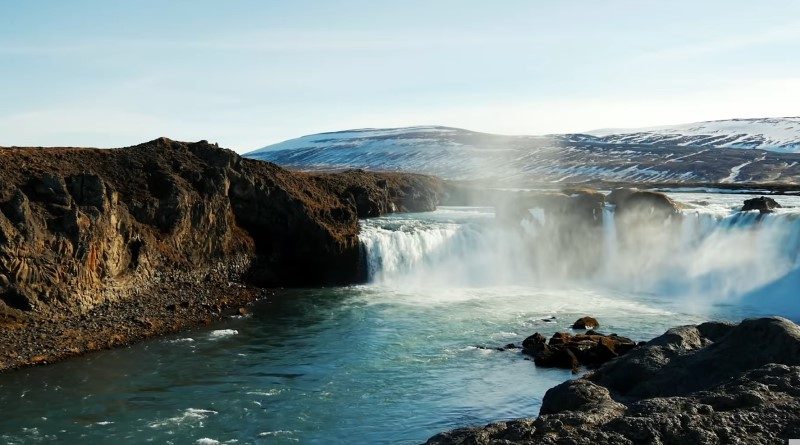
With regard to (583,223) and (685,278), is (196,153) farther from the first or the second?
(685,278)

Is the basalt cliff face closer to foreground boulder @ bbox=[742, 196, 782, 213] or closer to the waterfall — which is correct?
the waterfall

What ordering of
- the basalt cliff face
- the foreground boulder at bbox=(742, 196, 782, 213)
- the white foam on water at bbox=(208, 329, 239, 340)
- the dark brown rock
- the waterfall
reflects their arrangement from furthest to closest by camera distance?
the foreground boulder at bbox=(742, 196, 782, 213) < the waterfall < the dark brown rock < the white foam on water at bbox=(208, 329, 239, 340) < the basalt cliff face

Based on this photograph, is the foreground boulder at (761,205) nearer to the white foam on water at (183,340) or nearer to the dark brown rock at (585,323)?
the dark brown rock at (585,323)

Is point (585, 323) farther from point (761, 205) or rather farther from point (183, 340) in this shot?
point (761, 205)

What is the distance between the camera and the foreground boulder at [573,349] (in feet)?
79.0

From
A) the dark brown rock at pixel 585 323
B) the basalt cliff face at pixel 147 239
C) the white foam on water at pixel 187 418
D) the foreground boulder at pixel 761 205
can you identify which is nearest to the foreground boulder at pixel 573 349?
the dark brown rock at pixel 585 323

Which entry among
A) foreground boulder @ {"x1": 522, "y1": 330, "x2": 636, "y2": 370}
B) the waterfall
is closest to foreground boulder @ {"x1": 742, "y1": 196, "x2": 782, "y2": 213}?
the waterfall

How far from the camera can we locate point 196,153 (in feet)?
125

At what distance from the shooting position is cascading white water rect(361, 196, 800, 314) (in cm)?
4138

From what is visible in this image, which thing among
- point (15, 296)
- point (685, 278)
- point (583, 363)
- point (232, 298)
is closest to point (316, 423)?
point (583, 363)

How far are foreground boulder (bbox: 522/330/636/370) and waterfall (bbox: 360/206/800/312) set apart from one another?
16861mm

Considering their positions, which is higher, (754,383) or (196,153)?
(196,153)

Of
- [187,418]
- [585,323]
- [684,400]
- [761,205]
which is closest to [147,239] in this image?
[187,418]

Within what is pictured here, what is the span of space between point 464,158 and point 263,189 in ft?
495
